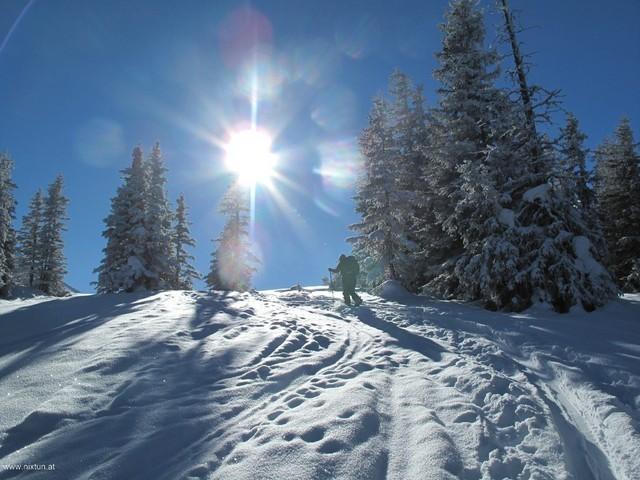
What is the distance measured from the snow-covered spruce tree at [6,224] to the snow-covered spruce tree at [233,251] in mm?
15848

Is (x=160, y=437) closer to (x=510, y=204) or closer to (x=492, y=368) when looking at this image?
(x=492, y=368)

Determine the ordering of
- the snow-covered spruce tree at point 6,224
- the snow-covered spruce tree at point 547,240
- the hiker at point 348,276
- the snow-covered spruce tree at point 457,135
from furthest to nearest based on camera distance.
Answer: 1. the snow-covered spruce tree at point 6,224
2. the hiker at point 348,276
3. the snow-covered spruce tree at point 457,135
4. the snow-covered spruce tree at point 547,240

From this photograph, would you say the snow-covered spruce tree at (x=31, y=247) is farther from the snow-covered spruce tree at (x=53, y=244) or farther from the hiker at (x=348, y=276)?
the hiker at (x=348, y=276)

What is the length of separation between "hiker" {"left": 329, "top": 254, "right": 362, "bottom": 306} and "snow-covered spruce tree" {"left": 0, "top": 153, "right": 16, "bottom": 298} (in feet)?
90.8

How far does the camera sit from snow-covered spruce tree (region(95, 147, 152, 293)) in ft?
80.9

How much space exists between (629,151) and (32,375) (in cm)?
3226

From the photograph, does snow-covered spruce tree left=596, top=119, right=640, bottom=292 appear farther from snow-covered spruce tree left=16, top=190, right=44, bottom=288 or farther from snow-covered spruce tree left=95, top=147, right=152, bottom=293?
snow-covered spruce tree left=16, top=190, right=44, bottom=288

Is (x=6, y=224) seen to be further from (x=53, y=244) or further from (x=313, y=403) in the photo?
(x=313, y=403)

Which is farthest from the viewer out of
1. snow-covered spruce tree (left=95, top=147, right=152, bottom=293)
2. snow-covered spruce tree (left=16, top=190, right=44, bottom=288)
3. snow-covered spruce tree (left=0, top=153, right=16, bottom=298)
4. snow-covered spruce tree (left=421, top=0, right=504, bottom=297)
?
snow-covered spruce tree (left=16, top=190, right=44, bottom=288)

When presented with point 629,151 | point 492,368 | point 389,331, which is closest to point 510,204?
point 389,331

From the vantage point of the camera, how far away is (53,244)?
1532 inches

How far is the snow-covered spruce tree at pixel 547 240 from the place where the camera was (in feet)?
34.8

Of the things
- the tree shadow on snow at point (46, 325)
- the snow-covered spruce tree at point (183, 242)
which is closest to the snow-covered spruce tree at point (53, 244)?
the snow-covered spruce tree at point (183, 242)

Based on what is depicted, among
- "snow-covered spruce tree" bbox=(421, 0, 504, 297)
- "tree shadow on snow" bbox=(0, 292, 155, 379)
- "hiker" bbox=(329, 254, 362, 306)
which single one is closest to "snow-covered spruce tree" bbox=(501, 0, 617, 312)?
"snow-covered spruce tree" bbox=(421, 0, 504, 297)
